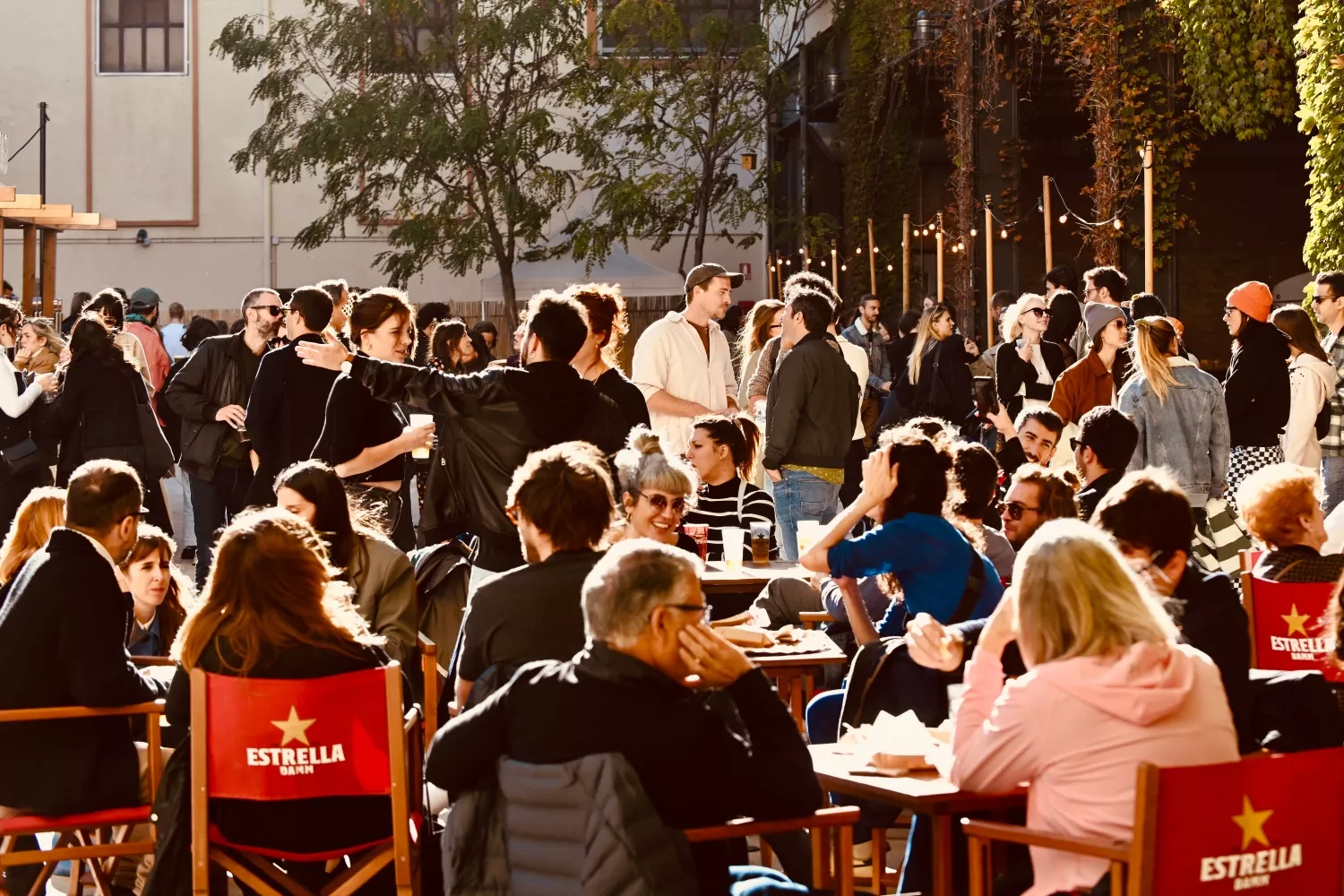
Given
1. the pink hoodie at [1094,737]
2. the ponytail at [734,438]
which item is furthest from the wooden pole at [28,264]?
the pink hoodie at [1094,737]

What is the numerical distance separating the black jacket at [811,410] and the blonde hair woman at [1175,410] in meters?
1.27

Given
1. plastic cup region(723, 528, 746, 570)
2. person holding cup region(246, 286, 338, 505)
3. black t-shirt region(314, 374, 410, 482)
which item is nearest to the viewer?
black t-shirt region(314, 374, 410, 482)

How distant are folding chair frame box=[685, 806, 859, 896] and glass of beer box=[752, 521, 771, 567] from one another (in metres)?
2.96

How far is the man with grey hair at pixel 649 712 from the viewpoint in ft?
10.3

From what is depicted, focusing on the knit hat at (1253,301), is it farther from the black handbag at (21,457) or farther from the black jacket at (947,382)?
the black handbag at (21,457)

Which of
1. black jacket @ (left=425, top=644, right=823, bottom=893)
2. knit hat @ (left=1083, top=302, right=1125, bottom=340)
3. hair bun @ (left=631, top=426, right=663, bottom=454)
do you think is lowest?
black jacket @ (left=425, top=644, right=823, bottom=893)

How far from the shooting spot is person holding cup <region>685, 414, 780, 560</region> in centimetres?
716

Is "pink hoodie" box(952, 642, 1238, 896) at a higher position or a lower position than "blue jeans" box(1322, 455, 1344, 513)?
lower

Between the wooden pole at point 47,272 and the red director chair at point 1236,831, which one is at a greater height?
the wooden pole at point 47,272

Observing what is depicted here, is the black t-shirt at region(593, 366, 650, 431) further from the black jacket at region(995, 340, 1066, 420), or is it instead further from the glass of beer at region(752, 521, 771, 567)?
the black jacket at region(995, 340, 1066, 420)

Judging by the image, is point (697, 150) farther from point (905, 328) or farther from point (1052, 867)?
point (1052, 867)

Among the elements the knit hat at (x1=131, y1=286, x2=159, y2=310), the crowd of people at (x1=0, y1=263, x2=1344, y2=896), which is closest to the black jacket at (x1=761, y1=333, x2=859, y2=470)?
the crowd of people at (x1=0, y1=263, x2=1344, y2=896)

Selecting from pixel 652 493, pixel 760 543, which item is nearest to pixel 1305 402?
pixel 760 543

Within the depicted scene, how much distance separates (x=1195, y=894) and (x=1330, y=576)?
2.37 metres
